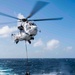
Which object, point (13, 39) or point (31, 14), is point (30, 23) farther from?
point (13, 39)

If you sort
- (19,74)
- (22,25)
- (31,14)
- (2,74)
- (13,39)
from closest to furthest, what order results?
(31,14)
(22,25)
(13,39)
(2,74)
(19,74)

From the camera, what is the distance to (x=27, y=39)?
2691cm

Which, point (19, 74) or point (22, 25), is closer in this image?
point (22, 25)

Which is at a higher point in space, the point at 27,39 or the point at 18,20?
the point at 18,20

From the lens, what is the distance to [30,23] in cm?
2727

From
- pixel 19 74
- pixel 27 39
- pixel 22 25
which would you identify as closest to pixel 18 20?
pixel 22 25

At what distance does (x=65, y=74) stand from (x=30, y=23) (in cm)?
12230

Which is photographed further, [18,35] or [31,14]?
[18,35]

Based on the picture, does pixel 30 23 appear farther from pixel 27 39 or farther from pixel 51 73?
pixel 51 73

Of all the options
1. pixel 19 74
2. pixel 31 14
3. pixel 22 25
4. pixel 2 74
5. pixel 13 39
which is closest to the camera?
pixel 31 14

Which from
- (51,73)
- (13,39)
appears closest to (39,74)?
(51,73)

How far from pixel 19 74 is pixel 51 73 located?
20075 millimetres

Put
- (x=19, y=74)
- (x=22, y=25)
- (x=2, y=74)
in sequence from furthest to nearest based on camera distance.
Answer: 1. (x=19, y=74)
2. (x=2, y=74)
3. (x=22, y=25)

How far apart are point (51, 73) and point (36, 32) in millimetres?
124192
